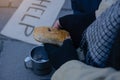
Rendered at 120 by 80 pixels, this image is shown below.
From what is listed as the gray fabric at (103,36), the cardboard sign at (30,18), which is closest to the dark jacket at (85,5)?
the cardboard sign at (30,18)

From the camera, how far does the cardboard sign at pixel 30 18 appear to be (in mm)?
2053

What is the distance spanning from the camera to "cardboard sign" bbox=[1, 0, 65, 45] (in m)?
2.05

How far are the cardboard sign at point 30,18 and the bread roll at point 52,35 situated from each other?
59 centimetres

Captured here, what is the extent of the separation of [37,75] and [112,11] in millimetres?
883

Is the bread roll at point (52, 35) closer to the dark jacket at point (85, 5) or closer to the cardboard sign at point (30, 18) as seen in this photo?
the dark jacket at point (85, 5)

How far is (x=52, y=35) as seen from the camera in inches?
53.1

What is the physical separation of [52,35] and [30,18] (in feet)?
2.86

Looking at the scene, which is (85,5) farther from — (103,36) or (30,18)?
(103,36)

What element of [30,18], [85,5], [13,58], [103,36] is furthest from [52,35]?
[30,18]

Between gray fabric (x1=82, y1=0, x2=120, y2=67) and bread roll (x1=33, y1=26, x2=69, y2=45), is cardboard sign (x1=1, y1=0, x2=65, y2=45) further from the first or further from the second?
gray fabric (x1=82, y1=0, x2=120, y2=67)

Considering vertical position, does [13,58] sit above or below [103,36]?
below

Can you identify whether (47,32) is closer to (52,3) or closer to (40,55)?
(40,55)

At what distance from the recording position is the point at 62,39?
1323 mm

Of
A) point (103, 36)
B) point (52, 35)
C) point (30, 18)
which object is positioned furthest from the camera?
point (30, 18)
